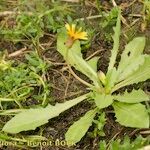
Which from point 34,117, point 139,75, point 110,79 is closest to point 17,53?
point 34,117

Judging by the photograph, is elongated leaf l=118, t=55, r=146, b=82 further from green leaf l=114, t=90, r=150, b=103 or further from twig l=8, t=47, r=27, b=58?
twig l=8, t=47, r=27, b=58

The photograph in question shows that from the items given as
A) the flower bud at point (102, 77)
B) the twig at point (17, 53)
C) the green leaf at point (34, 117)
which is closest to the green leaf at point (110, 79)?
the flower bud at point (102, 77)

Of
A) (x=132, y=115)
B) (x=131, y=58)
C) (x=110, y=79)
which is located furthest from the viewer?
(x=131, y=58)

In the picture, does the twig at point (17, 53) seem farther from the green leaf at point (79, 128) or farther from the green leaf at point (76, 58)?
the green leaf at point (79, 128)

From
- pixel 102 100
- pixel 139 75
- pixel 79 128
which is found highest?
pixel 139 75

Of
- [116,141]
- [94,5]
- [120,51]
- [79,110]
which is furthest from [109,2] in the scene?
[116,141]

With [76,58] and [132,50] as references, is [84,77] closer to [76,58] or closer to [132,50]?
[76,58]
